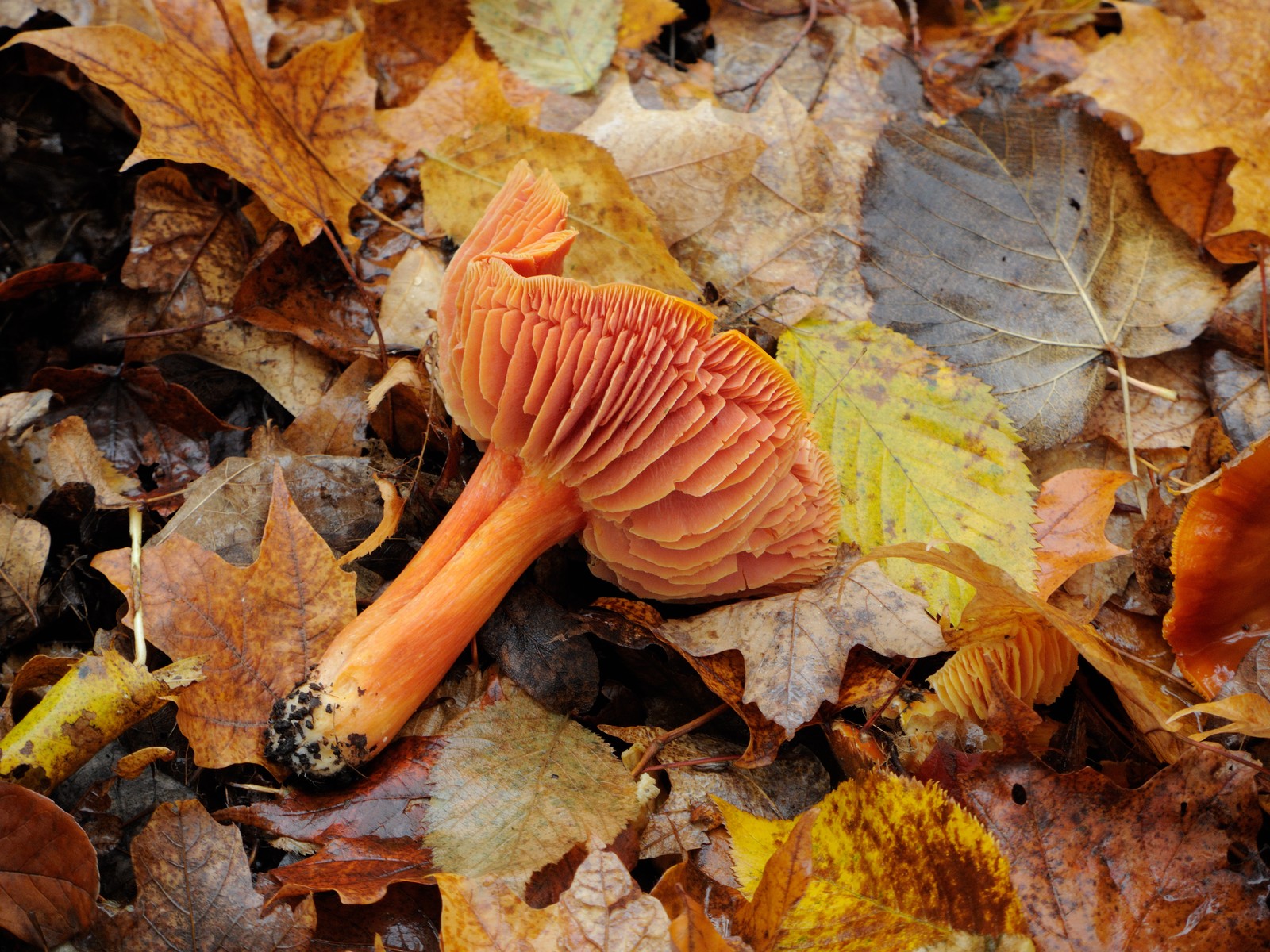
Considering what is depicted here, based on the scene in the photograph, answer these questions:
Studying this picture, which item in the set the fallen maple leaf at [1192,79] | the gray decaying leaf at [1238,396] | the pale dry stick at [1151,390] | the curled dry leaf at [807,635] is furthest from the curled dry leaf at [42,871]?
the fallen maple leaf at [1192,79]

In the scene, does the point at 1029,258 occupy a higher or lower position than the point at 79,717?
higher

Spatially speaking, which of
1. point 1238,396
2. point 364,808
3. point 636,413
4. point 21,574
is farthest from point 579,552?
point 1238,396

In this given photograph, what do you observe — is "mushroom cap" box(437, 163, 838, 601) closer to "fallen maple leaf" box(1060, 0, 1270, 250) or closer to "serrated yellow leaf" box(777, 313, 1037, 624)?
"serrated yellow leaf" box(777, 313, 1037, 624)

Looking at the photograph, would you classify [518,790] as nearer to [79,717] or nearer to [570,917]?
[570,917]

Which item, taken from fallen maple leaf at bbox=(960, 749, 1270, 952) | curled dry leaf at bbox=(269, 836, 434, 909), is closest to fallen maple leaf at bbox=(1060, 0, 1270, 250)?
fallen maple leaf at bbox=(960, 749, 1270, 952)

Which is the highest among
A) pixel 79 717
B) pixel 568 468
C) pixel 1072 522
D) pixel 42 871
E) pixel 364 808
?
pixel 568 468

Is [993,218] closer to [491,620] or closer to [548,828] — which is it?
[491,620]

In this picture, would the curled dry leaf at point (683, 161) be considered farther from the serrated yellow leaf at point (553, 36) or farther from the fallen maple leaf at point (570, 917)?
the fallen maple leaf at point (570, 917)

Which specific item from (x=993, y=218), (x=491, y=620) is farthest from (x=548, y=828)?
(x=993, y=218)
